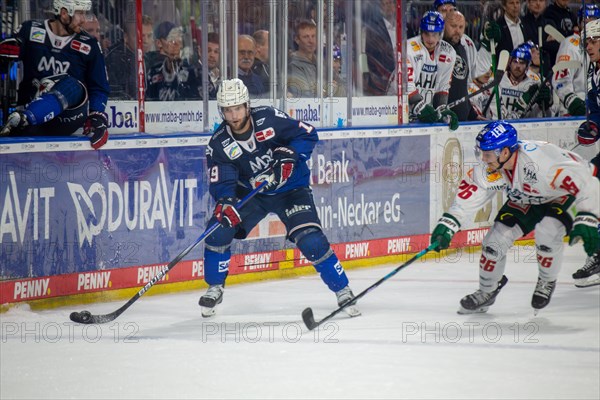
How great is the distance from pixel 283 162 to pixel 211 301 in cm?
90

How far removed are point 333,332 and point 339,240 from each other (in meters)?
2.13

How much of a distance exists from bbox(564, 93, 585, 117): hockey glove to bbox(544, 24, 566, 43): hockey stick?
21.4 inches

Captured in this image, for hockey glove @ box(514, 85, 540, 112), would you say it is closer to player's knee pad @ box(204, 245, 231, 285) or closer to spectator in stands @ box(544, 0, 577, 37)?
spectator in stands @ box(544, 0, 577, 37)

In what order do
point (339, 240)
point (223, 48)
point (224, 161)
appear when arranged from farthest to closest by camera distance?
1. point (339, 240)
2. point (223, 48)
3. point (224, 161)

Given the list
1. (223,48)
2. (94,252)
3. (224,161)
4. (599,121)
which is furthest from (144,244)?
(599,121)

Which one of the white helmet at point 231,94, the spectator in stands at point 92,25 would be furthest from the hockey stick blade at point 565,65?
the spectator in stands at point 92,25

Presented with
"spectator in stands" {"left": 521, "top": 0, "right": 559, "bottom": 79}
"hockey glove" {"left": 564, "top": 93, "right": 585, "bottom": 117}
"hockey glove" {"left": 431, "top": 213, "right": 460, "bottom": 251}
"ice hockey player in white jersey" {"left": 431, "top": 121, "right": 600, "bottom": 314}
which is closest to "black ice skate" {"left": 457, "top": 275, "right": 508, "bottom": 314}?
"ice hockey player in white jersey" {"left": 431, "top": 121, "right": 600, "bottom": 314}

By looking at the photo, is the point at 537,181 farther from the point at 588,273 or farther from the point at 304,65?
the point at 304,65

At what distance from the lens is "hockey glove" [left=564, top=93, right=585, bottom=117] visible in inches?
397

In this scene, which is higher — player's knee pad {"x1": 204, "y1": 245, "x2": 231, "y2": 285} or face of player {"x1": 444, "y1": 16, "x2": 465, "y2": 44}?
face of player {"x1": 444, "y1": 16, "x2": 465, "y2": 44}

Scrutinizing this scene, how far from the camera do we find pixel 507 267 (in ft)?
28.2

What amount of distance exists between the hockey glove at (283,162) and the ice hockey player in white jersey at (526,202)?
874 millimetres

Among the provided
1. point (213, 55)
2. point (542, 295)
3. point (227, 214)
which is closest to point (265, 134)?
point (227, 214)

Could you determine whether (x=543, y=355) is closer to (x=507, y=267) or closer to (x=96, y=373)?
(x=96, y=373)
